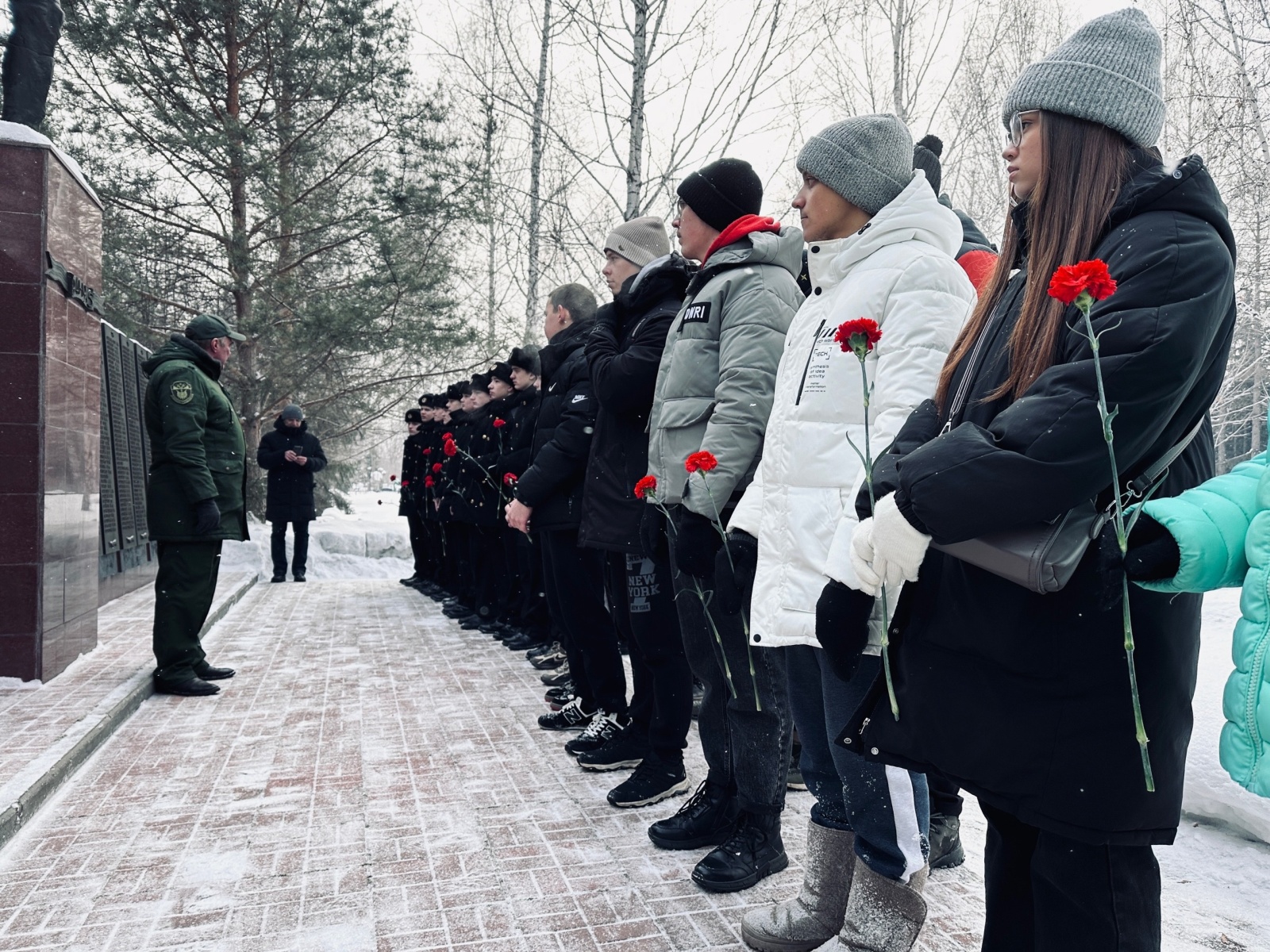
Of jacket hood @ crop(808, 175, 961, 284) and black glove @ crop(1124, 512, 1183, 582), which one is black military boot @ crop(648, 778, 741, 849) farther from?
black glove @ crop(1124, 512, 1183, 582)

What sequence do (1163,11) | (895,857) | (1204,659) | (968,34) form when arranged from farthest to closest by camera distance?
(968,34)
(1163,11)
(1204,659)
(895,857)

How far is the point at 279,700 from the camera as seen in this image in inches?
223

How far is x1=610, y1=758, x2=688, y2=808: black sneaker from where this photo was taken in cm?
379

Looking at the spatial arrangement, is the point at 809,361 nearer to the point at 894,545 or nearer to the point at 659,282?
the point at 894,545

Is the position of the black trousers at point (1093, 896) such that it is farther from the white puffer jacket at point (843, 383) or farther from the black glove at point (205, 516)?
the black glove at point (205, 516)

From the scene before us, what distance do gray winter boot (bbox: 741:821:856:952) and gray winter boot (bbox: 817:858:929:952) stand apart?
27cm

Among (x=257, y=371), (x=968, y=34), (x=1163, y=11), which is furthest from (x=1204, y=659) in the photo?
(x=257, y=371)

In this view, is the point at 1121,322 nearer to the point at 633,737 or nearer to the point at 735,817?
the point at 735,817

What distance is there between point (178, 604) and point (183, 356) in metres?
1.52

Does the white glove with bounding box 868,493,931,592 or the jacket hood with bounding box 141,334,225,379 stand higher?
the jacket hood with bounding box 141,334,225,379

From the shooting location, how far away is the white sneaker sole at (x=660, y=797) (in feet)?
12.4

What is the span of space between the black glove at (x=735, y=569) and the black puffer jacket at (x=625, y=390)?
3.37 feet

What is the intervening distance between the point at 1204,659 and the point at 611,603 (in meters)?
3.07

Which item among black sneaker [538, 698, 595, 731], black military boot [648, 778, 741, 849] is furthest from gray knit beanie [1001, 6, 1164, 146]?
black sneaker [538, 698, 595, 731]
